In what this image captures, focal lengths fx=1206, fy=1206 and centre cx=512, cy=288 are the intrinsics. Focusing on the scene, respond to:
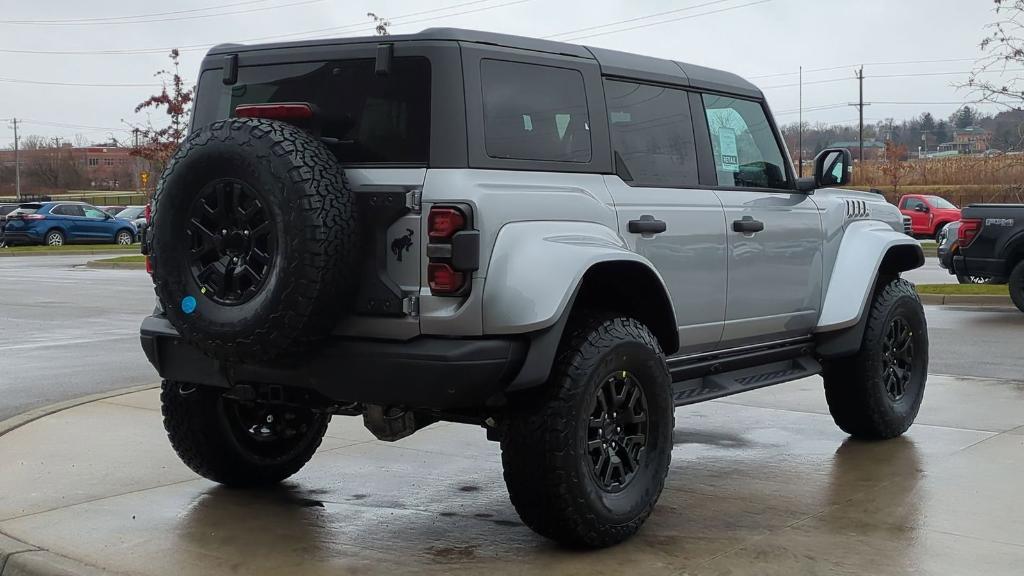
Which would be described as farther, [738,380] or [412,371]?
[738,380]

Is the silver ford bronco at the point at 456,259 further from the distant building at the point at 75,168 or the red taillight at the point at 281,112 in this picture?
the distant building at the point at 75,168

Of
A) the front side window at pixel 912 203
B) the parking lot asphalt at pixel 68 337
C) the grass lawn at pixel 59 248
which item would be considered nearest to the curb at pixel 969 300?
the parking lot asphalt at pixel 68 337

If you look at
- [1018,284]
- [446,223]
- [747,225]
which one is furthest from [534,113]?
[1018,284]

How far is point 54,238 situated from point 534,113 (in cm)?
3859

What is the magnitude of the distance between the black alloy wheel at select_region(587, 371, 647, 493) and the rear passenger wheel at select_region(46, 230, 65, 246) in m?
38.7

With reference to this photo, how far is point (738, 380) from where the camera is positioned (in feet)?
21.0

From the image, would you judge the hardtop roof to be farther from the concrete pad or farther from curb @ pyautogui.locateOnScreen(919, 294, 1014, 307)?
curb @ pyautogui.locateOnScreen(919, 294, 1014, 307)

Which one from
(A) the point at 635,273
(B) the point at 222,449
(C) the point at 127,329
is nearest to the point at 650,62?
(A) the point at 635,273

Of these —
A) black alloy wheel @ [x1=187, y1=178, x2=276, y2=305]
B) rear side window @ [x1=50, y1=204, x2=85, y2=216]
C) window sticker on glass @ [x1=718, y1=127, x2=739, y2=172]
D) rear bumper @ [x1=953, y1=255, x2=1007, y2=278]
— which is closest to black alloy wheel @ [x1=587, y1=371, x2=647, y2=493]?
black alloy wheel @ [x1=187, y1=178, x2=276, y2=305]

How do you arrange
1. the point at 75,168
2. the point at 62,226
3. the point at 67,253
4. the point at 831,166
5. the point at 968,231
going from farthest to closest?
the point at 75,168 < the point at 62,226 < the point at 67,253 < the point at 968,231 < the point at 831,166

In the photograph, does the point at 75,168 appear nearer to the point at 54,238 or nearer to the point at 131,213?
the point at 131,213

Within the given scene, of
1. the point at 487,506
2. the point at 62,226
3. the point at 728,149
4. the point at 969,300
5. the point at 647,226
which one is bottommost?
the point at 969,300

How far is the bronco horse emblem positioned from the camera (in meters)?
4.71

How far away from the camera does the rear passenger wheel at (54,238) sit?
4047 centimetres
